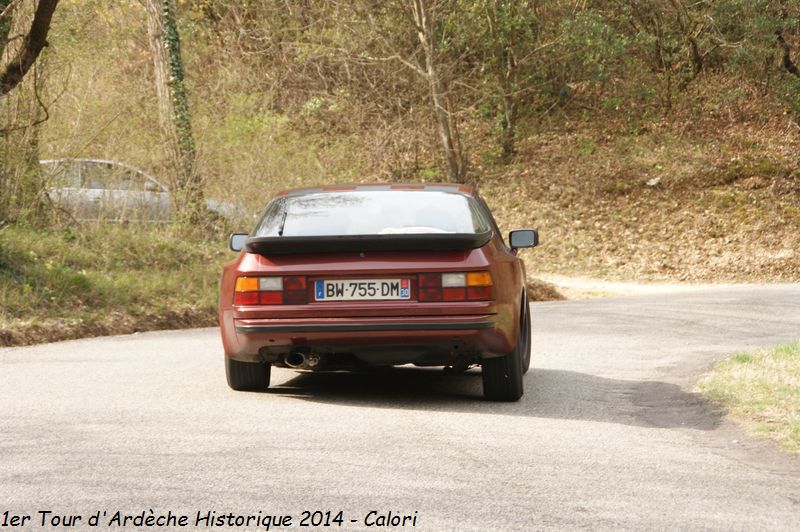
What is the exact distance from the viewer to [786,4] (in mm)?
32469

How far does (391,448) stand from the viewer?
6.72m

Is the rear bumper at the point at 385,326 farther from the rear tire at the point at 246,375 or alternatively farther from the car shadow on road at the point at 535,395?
the rear tire at the point at 246,375

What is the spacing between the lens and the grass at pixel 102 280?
14.5m

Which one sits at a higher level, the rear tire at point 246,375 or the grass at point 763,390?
the rear tire at point 246,375

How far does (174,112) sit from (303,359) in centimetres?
1365

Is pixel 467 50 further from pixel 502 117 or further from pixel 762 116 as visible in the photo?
pixel 762 116

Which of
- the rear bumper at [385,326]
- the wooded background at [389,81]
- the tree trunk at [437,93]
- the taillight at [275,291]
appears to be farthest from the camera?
the tree trunk at [437,93]

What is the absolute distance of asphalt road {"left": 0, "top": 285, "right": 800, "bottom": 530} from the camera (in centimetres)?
534

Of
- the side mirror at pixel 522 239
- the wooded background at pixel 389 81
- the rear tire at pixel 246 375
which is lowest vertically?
the rear tire at pixel 246 375

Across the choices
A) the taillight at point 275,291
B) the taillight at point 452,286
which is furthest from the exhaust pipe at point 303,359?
the taillight at point 452,286

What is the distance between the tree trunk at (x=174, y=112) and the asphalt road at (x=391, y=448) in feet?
27.7

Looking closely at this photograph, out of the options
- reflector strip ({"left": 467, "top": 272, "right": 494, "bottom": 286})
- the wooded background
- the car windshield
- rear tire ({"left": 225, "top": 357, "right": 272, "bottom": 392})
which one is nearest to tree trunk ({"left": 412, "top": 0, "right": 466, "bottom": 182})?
the wooded background

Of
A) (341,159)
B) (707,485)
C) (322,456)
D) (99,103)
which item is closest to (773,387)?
(707,485)

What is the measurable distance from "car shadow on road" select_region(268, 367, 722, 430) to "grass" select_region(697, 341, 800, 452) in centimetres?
20
